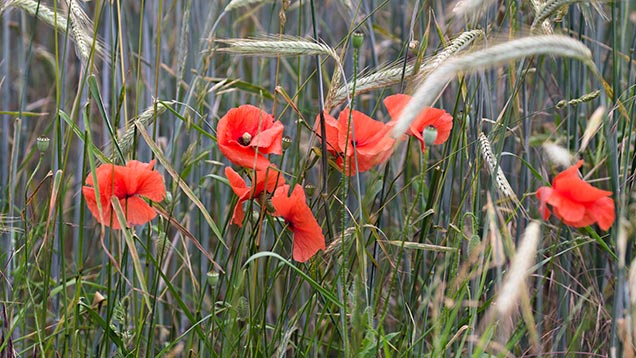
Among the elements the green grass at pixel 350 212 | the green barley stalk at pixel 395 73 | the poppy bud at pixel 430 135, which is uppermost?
the green barley stalk at pixel 395 73

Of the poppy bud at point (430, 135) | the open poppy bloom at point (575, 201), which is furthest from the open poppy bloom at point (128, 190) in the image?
the open poppy bloom at point (575, 201)

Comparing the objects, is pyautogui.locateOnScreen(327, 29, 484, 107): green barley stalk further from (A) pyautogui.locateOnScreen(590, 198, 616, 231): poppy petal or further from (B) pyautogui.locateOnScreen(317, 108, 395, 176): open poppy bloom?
(A) pyautogui.locateOnScreen(590, 198, 616, 231): poppy petal

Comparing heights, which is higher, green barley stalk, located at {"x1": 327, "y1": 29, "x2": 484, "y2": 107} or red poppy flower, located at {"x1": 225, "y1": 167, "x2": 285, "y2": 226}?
green barley stalk, located at {"x1": 327, "y1": 29, "x2": 484, "y2": 107}

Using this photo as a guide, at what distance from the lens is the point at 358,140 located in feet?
3.40

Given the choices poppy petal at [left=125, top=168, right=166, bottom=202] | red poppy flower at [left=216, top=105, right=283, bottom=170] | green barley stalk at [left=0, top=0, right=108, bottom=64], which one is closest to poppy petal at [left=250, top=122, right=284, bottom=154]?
red poppy flower at [left=216, top=105, right=283, bottom=170]

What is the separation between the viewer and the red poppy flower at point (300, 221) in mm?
985

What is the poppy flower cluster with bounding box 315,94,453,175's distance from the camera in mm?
989

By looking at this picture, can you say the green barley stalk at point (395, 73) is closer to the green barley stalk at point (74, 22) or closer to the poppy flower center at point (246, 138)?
the poppy flower center at point (246, 138)

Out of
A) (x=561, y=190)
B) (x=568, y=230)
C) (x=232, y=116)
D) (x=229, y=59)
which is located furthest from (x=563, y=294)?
(x=229, y=59)

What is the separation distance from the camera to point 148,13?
5.89ft

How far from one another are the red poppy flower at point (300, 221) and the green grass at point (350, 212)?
1.1 inches

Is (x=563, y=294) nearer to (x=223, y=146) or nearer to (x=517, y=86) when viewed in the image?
(x=517, y=86)

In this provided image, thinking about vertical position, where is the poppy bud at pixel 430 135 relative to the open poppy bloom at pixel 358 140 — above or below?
above

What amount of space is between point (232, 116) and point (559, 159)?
0.40 m
